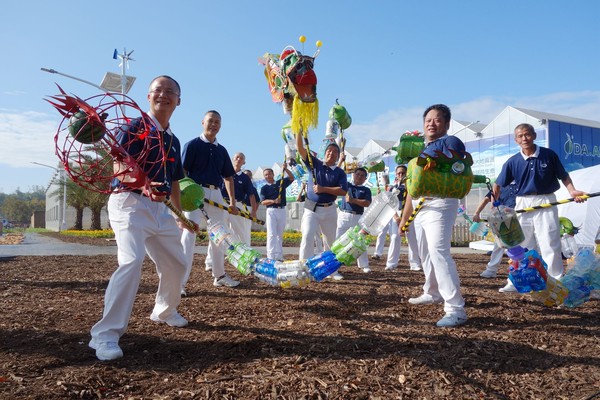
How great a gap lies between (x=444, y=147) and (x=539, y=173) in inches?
85.6

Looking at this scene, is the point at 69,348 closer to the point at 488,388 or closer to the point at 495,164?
the point at 488,388

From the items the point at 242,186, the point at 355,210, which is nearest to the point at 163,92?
the point at 242,186

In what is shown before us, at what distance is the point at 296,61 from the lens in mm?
4758

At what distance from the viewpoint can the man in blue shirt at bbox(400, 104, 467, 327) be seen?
171 inches

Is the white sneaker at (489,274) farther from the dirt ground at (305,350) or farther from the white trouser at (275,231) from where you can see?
the white trouser at (275,231)

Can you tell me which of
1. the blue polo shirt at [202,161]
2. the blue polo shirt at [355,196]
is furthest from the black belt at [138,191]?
the blue polo shirt at [355,196]

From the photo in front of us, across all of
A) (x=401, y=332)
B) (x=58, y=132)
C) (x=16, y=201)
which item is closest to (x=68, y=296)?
(x=58, y=132)

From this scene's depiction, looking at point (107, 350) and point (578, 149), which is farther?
point (578, 149)

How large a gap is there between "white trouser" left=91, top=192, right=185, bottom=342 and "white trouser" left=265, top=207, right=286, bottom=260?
4.99m

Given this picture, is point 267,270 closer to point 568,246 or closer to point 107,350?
point 107,350

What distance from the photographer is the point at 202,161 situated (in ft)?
19.8

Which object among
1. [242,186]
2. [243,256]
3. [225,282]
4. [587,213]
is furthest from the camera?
[587,213]

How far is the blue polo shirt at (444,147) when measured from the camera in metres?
4.38

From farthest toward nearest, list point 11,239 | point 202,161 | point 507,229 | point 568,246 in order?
point 11,239 < point 568,246 < point 202,161 < point 507,229
